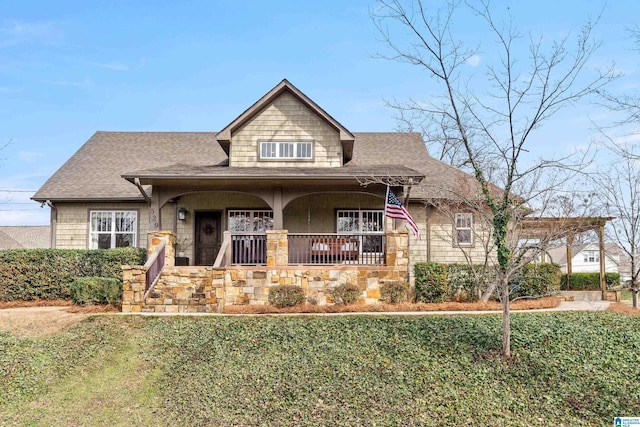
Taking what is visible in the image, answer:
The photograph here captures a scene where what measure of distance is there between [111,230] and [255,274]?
674 cm

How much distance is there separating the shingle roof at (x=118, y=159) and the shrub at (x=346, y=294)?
302 inches

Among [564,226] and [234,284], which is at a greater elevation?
[564,226]

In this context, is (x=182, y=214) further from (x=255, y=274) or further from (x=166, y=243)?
(x=255, y=274)

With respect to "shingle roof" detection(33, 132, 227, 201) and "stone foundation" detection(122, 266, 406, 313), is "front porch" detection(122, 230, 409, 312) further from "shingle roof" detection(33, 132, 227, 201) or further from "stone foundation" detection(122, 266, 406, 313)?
"shingle roof" detection(33, 132, 227, 201)

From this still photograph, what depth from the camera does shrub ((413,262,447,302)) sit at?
1337 cm

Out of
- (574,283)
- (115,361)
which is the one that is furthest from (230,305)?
(574,283)

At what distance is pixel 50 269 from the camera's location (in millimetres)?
14281

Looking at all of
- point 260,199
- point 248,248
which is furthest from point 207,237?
point 248,248

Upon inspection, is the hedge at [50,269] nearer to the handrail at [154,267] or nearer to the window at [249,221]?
the handrail at [154,267]

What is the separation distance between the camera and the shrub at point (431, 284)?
43.9ft

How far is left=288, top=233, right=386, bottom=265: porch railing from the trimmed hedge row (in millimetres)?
1254

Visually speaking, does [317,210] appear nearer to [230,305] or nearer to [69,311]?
[230,305]

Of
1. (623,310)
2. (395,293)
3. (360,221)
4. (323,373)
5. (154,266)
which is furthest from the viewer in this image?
(360,221)

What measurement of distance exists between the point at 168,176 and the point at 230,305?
4.17 meters
